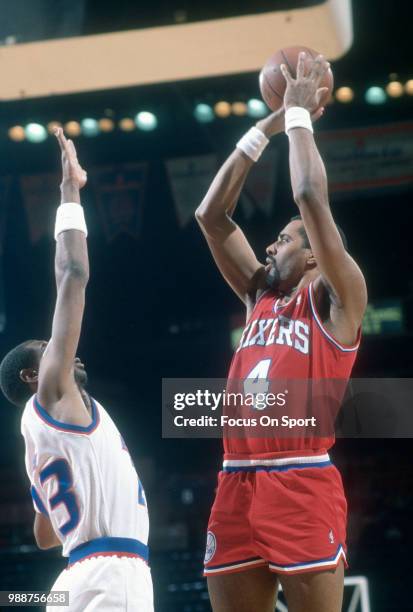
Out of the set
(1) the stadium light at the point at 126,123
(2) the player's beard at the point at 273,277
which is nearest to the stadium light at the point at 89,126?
(1) the stadium light at the point at 126,123

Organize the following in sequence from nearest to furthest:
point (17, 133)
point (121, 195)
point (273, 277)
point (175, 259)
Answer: point (273, 277) < point (17, 133) < point (121, 195) < point (175, 259)

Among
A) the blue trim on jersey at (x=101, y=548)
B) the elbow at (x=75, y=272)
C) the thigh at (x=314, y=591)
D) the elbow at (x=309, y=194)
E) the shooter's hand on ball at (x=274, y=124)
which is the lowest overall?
the thigh at (x=314, y=591)

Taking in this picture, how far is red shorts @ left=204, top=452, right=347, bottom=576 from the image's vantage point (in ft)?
9.01

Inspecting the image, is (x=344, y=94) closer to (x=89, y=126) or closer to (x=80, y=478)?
(x=89, y=126)

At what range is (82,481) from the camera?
9.00 feet

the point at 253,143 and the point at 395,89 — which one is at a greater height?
the point at 395,89

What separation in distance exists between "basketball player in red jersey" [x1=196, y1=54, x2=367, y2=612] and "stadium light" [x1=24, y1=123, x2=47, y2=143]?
6.21 m

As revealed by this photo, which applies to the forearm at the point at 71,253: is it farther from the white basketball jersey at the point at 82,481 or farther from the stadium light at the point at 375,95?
the stadium light at the point at 375,95

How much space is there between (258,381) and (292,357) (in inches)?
6.1

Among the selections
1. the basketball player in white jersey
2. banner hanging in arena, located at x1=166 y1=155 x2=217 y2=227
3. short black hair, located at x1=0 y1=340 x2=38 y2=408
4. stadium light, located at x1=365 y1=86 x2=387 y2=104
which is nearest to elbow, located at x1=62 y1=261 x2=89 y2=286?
the basketball player in white jersey

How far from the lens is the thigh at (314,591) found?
2.68 meters

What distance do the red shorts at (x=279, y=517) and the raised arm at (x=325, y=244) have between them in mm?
512

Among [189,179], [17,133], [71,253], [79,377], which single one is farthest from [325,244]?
[17,133]

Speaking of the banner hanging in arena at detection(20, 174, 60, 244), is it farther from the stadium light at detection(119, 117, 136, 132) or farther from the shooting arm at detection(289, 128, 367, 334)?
the shooting arm at detection(289, 128, 367, 334)
